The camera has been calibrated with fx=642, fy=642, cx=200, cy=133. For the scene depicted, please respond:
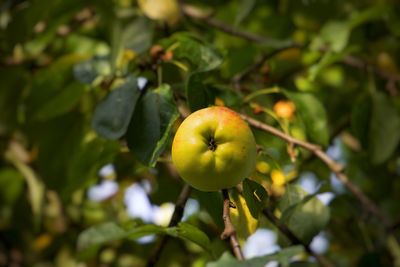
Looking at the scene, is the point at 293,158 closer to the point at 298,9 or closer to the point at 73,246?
the point at 298,9

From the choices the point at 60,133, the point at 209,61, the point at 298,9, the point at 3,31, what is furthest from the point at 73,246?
the point at 209,61

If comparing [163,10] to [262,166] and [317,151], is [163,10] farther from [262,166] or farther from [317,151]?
[317,151]

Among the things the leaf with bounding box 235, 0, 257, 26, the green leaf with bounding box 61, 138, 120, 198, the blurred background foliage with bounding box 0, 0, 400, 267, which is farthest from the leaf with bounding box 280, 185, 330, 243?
the leaf with bounding box 235, 0, 257, 26

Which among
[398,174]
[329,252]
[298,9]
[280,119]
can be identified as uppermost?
[280,119]

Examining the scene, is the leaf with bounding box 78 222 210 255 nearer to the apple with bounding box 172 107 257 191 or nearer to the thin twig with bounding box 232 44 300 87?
the apple with bounding box 172 107 257 191

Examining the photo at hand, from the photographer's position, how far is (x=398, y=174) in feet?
6.56

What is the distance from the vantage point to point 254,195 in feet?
2.56

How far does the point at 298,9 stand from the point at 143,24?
612mm

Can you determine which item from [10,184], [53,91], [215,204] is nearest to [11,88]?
[53,91]

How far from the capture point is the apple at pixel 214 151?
0.71m

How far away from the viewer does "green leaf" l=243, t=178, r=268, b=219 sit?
2.51ft

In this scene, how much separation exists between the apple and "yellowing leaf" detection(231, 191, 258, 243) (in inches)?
3.9

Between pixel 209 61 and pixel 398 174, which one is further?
pixel 398 174

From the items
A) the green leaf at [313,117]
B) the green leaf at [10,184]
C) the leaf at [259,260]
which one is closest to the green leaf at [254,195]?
the leaf at [259,260]
